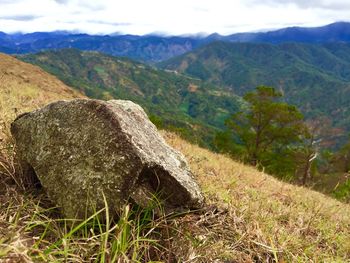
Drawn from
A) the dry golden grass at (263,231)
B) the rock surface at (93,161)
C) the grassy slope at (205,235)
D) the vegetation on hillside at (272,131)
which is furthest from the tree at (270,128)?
the rock surface at (93,161)

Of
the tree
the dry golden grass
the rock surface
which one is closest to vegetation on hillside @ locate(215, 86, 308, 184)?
the tree

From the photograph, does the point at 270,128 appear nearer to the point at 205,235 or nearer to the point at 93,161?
the point at 205,235

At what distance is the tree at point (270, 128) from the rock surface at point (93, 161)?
124 feet

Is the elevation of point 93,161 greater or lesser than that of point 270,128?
greater

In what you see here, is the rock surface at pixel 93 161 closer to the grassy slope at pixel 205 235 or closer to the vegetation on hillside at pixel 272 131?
the grassy slope at pixel 205 235

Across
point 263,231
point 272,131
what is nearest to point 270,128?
point 272,131

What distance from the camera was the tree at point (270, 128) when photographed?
42.0 m

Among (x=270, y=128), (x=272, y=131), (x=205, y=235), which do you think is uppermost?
(x=205, y=235)

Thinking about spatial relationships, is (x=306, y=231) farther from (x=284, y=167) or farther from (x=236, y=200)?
(x=284, y=167)

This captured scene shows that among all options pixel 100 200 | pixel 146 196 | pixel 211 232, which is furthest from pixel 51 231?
pixel 211 232

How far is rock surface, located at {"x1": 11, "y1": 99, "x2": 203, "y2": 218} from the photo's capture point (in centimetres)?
371

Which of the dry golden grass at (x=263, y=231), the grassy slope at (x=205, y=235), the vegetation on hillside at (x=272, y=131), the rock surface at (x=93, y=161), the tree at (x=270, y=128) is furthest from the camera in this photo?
the tree at (x=270, y=128)

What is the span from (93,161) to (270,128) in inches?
1612

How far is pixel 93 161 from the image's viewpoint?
3.85m
